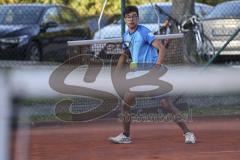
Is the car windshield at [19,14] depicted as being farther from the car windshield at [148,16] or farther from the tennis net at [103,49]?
the tennis net at [103,49]

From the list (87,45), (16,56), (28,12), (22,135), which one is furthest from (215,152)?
(28,12)

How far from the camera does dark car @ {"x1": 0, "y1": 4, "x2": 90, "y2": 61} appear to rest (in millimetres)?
15172

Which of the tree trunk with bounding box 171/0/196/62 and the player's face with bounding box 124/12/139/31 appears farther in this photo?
the tree trunk with bounding box 171/0/196/62

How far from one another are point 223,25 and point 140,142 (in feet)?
19.5

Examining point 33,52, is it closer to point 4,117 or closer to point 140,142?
point 140,142

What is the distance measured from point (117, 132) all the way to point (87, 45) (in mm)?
1313

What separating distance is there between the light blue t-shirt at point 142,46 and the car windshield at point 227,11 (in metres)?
6.66

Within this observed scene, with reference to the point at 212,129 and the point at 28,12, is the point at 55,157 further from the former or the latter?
the point at 28,12

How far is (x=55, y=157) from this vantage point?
27.3 ft

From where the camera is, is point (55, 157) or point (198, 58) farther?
point (198, 58)

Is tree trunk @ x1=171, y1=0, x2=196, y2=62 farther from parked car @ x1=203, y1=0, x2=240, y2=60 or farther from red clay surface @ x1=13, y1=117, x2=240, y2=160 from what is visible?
red clay surface @ x1=13, y1=117, x2=240, y2=160

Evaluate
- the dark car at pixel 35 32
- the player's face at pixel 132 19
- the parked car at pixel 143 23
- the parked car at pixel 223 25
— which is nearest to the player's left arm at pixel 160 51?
the player's face at pixel 132 19

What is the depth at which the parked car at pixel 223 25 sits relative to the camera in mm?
13837

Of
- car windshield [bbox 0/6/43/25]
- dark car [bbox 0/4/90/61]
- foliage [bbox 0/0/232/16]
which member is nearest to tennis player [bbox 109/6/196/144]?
dark car [bbox 0/4/90/61]
